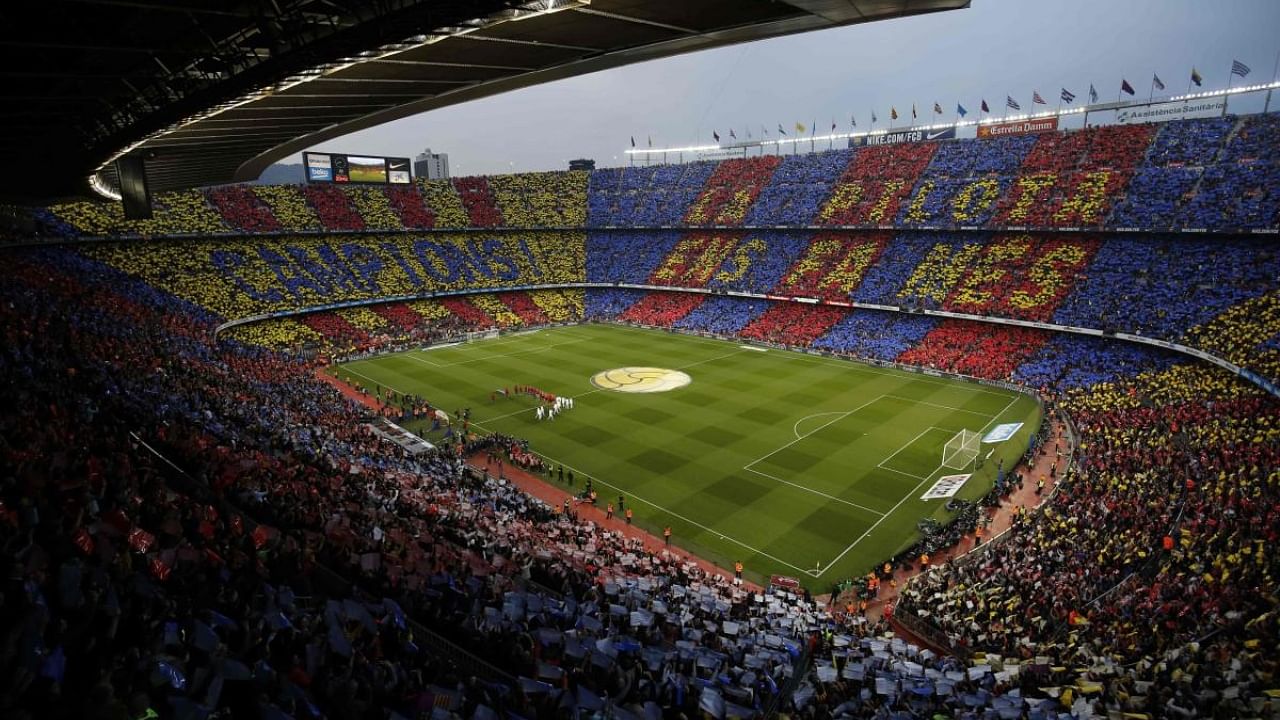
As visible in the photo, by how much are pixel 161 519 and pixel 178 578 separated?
1934mm

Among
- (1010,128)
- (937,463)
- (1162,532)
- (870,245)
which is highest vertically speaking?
(1010,128)

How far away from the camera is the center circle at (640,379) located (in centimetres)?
4153

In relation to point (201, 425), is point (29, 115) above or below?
above

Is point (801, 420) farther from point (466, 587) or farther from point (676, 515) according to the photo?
point (466, 587)

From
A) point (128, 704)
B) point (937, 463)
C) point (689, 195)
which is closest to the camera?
point (128, 704)

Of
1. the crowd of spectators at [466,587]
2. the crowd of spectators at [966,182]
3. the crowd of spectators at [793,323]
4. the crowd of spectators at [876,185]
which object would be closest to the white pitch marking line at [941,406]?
the crowd of spectators at [466,587]

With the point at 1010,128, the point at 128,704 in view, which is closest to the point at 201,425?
the point at 128,704

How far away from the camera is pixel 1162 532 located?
57.5ft

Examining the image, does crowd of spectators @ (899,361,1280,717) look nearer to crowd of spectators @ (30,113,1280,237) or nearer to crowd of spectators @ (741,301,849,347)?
crowd of spectators @ (30,113,1280,237)

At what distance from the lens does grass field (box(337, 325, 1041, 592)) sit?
78.1 feet

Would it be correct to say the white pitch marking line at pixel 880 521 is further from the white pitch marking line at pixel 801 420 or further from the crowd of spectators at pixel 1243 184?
the crowd of spectators at pixel 1243 184

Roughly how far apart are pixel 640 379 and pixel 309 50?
117 feet

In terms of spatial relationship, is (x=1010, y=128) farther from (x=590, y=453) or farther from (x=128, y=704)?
(x=128, y=704)

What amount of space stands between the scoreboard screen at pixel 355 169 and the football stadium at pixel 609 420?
3691 millimetres
